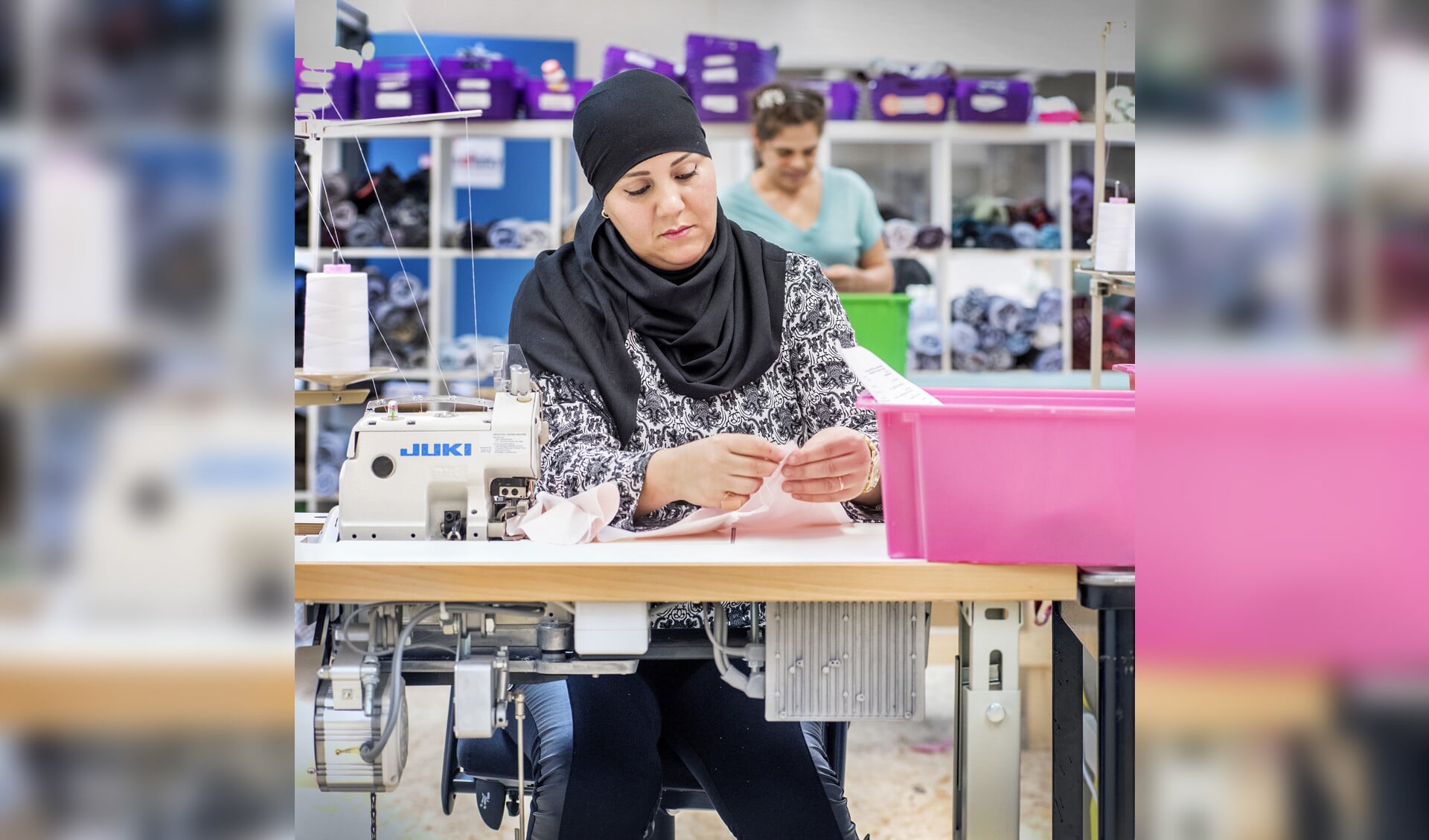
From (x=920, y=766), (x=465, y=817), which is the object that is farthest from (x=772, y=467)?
(x=920, y=766)

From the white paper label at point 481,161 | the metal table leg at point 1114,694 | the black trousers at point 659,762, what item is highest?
the white paper label at point 481,161

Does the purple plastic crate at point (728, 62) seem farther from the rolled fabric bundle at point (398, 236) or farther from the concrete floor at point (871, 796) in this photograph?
the concrete floor at point (871, 796)

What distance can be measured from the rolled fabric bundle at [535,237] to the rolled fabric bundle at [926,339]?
1.47 metres

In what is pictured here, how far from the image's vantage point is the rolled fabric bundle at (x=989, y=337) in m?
4.59

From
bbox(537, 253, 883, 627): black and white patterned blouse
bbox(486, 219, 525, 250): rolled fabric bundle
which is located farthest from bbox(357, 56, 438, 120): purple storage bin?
bbox(537, 253, 883, 627): black and white patterned blouse

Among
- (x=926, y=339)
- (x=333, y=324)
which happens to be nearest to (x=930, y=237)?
(x=926, y=339)

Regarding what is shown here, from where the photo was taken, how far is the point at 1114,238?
1.96 meters

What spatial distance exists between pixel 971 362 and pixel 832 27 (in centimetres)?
169

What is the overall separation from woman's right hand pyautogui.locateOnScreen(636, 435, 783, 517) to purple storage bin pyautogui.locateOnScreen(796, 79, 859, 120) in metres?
3.27

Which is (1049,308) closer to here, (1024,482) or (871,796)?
(871,796)

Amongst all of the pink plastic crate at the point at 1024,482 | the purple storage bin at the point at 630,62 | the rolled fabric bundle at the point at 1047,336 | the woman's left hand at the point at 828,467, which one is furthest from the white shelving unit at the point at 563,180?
the pink plastic crate at the point at 1024,482
